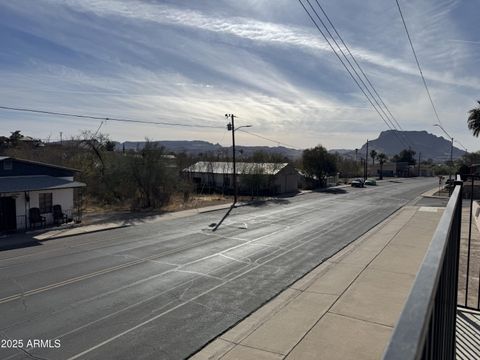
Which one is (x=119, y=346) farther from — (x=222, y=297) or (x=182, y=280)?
(x=182, y=280)

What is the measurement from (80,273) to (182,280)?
4.29 metres

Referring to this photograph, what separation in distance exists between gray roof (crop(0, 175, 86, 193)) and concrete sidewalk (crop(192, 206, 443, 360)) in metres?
19.5

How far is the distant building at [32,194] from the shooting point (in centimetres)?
2497

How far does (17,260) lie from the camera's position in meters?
17.7

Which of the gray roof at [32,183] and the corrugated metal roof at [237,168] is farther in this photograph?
the corrugated metal roof at [237,168]

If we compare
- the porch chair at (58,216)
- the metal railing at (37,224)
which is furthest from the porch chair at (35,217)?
the porch chair at (58,216)

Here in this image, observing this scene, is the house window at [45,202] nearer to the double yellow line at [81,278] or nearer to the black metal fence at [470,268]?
the double yellow line at [81,278]

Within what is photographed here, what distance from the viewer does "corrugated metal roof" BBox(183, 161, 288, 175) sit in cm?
5178

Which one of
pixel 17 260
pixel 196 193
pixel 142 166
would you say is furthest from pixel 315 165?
pixel 17 260

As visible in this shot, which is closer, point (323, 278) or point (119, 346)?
point (119, 346)

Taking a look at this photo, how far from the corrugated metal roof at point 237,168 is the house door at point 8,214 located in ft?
100

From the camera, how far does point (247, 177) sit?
167 feet

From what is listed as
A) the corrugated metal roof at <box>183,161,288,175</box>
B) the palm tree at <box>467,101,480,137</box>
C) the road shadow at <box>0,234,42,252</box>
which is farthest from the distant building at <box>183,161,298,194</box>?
the road shadow at <box>0,234,42,252</box>

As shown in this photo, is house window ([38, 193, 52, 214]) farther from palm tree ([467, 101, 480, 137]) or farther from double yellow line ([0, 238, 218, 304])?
palm tree ([467, 101, 480, 137])
